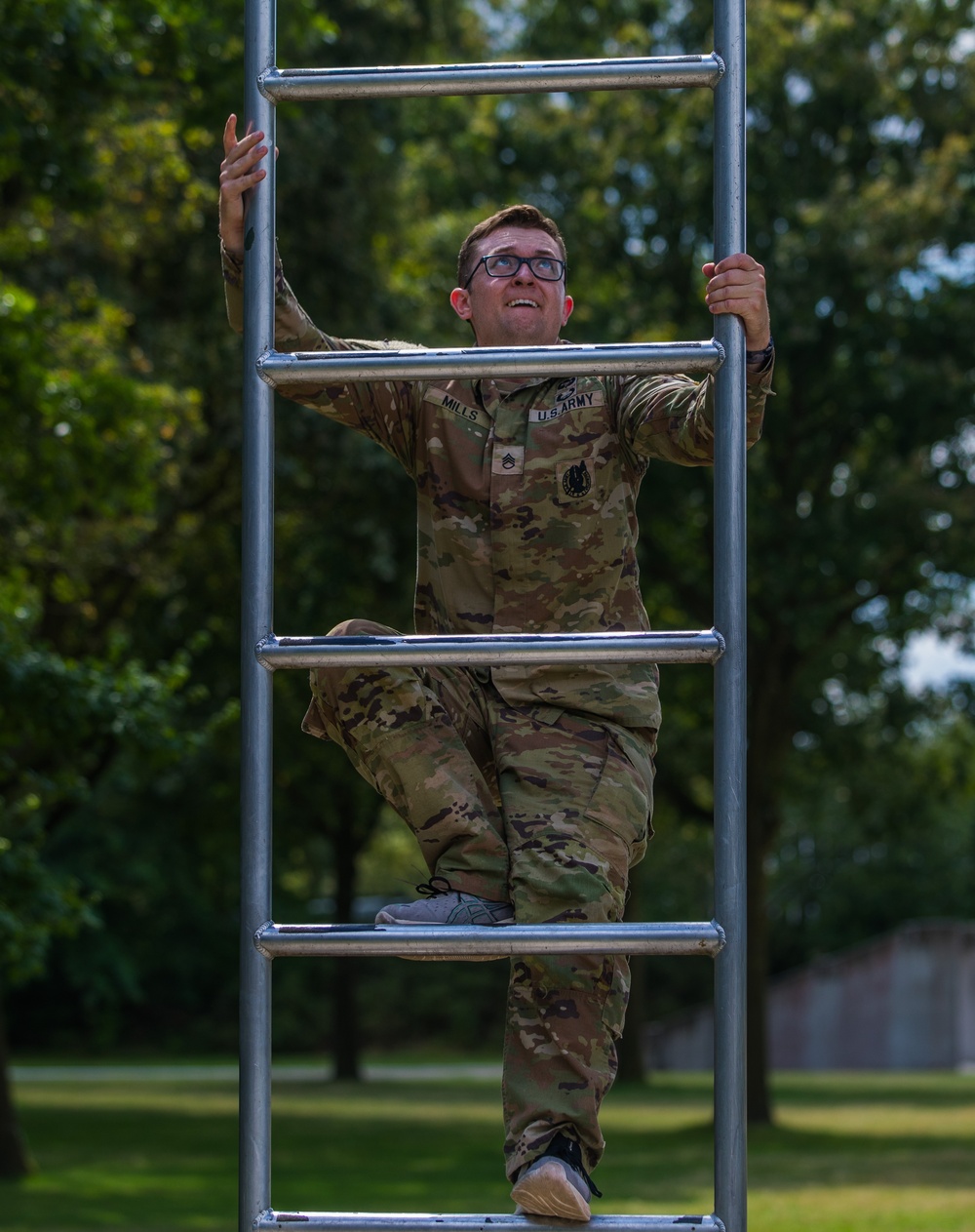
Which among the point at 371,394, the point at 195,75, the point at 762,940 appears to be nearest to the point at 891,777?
the point at 762,940

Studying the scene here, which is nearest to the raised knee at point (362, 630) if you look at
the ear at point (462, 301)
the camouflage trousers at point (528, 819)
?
the camouflage trousers at point (528, 819)

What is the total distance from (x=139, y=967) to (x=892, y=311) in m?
23.3

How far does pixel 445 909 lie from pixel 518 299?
1.09m

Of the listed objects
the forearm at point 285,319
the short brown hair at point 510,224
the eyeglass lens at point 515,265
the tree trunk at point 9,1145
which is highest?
the short brown hair at point 510,224

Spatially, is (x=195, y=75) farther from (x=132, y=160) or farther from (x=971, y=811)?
(x=971, y=811)

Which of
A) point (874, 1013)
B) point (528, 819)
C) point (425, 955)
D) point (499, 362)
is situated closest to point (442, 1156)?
point (528, 819)

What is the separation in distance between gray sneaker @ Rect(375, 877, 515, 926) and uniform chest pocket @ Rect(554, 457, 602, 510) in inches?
27.5

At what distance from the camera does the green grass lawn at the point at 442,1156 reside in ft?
44.3

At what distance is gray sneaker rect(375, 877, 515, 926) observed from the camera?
294cm

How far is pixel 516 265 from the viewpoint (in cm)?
337

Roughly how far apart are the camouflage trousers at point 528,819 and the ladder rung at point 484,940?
33 centimetres

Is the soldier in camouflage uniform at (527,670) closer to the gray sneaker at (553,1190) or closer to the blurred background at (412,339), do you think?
the gray sneaker at (553,1190)

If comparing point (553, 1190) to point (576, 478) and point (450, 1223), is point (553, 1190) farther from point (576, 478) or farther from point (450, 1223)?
point (576, 478)

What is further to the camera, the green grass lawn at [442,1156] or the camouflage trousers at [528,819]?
the green grass lawn at [442,1156]
